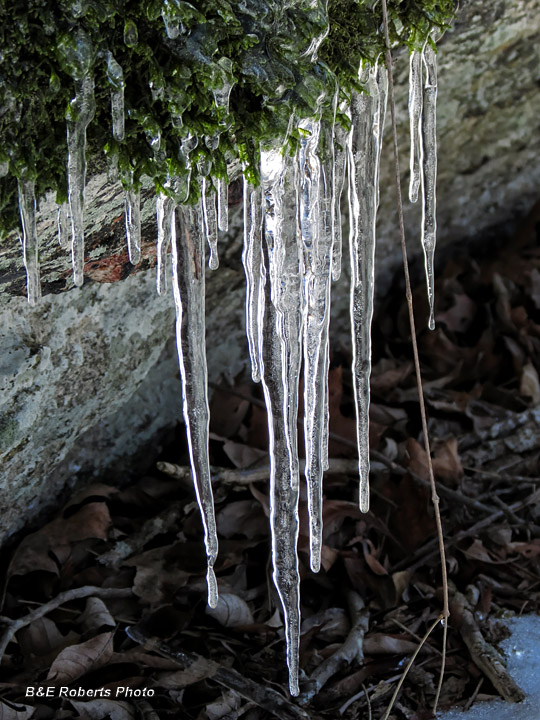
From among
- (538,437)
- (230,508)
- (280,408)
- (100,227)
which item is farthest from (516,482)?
(100,227)

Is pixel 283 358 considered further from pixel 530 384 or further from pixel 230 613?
pixel 530 384

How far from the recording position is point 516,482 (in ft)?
8.61

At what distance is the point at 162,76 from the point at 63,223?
349 millimetres

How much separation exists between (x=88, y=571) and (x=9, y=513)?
272 mm

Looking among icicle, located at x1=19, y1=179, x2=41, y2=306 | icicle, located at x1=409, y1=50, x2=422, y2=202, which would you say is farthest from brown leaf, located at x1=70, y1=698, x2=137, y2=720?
icicle, located at x1=409, y1=50, x2=422, y2=202

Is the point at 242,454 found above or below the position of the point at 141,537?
above

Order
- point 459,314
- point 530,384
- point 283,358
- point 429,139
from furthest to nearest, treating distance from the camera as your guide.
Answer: point 459,314
point 530,384
point 429,139
point 283,358

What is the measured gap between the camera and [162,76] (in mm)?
1330

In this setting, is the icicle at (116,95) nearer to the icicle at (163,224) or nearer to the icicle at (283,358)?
the icicle at (163,224)

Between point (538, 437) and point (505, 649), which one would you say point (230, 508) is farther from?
point (538, 437)

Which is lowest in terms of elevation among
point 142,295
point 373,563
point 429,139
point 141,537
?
point 373,563

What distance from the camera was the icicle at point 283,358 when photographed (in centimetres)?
151

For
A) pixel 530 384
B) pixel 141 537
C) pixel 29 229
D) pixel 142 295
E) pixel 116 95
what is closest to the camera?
pixel 116 95

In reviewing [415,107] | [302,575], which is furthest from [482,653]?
[415,107]
